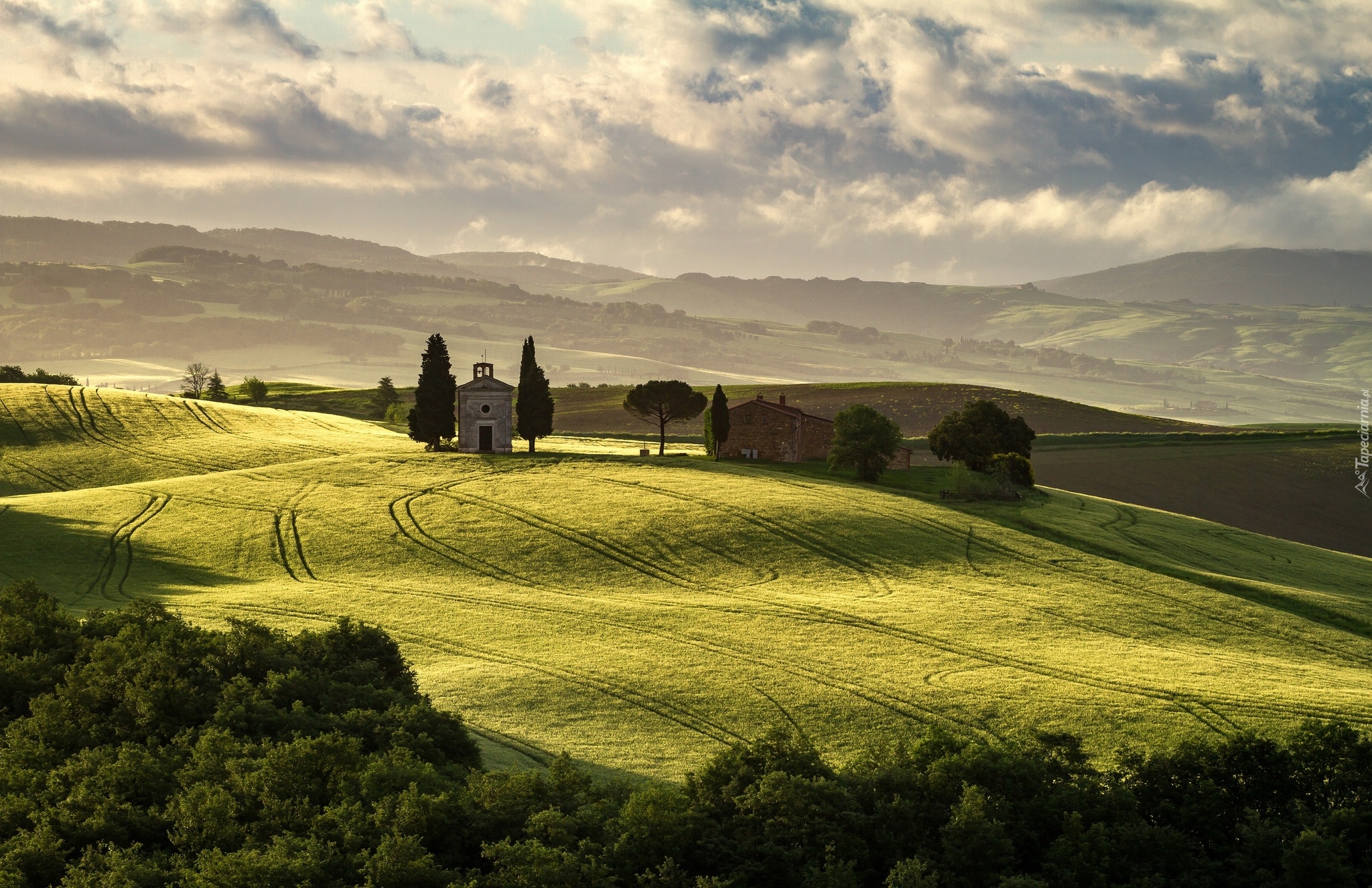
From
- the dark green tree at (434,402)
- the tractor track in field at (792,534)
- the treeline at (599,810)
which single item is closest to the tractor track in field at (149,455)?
the dark green tree at (434,402)

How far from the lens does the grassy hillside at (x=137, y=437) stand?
78688 millimetres

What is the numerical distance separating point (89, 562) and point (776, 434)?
5050cm

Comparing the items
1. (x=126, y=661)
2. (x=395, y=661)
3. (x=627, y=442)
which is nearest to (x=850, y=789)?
(x=395, y=661)

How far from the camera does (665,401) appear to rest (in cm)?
9156

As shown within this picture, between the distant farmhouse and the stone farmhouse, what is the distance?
58.1ft

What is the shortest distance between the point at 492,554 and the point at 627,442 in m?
49.9

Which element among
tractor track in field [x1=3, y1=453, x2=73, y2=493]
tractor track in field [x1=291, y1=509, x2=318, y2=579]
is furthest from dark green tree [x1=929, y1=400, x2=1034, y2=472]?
tractor track in field [x1=3, y1=453, x2=73, y2=493]

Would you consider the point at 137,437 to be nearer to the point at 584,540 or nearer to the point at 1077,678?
the point at 584,540

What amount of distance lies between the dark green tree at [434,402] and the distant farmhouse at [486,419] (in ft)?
4.96

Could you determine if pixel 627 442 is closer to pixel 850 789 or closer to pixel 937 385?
pixel 850 789

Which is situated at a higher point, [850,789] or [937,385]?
[937,385]

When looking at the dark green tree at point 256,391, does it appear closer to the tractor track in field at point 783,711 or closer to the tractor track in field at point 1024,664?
the tractor track in field at point 1024,664

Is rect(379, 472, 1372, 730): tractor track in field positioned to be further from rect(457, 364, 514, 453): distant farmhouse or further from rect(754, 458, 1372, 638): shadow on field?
rect(457, 364, 514, 453): distant farmhouse

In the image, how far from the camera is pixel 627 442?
106 metres
